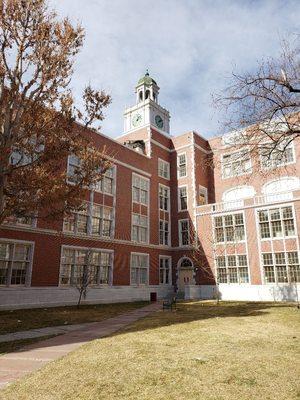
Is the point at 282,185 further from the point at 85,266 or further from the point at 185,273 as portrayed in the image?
the point at 85,266

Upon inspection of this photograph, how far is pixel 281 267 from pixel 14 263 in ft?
63.1

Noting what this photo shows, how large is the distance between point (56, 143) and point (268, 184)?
2399 cm

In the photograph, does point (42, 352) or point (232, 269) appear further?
point (232, 269)

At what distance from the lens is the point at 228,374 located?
580 centimetres

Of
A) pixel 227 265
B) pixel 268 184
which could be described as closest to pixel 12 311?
pixel 227 265

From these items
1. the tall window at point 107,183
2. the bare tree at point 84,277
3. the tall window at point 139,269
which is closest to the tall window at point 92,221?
the tall window at point 107,183

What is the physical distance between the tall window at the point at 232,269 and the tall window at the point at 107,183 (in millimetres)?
11234

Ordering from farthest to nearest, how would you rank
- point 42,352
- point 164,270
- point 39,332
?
point 164,270, point 39,332, point 42,352

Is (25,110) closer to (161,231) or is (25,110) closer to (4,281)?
(4,281)

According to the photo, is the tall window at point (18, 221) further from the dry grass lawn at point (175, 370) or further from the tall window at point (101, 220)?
the dry grass lawn at point (175, 370)

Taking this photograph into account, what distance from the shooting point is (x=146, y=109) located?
181 ft

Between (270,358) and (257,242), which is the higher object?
(257,242)

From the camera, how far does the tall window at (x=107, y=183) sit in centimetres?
2698

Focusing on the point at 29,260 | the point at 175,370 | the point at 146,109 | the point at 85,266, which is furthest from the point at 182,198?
the point at 175,370
